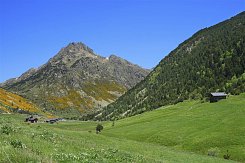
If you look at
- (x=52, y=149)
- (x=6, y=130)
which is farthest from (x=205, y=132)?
(x=52, y=149)

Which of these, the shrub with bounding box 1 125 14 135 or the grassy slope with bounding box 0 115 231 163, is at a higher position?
the shrub with bounding box 1 125 14 135

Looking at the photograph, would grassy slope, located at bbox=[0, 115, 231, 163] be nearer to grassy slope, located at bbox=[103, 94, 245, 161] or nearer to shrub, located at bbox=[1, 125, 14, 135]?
shrub, located at bbox=[1, 125, 14, 135]

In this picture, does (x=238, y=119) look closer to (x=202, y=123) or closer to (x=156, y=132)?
(x=202, y=123)

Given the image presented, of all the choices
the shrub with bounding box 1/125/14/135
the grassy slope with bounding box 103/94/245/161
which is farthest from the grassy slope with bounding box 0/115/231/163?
the grassy slope with bounding box 103/94/245/161

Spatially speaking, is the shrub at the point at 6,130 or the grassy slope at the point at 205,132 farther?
the grassy slope at the point at 205,132

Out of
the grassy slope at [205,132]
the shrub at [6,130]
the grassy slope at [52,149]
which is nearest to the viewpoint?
the grassy slope at [52,149]

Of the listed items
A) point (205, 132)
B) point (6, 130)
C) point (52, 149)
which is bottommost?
point (52, 149)

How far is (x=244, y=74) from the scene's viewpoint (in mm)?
183625

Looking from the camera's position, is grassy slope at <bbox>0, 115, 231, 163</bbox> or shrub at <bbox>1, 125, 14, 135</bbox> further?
shrub at <bbox>1, 125, 14, 135</bbox>

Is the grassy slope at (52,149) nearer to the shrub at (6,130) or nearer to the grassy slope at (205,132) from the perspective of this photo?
the shrub at (6,130)

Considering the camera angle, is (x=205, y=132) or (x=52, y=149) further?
(x=205, y=132)

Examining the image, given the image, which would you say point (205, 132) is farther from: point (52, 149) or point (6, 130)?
point (52, 149)

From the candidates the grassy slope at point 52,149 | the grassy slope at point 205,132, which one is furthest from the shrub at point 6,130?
the grassy slope at point 205,132

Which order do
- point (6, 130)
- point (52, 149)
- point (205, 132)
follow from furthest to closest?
point (205, 132) < point (6, 130) < point (52, 149)
